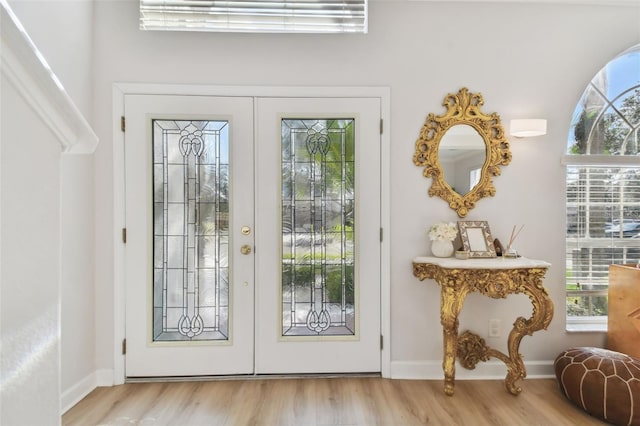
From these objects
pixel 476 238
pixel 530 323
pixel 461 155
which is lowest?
pixel 530 323

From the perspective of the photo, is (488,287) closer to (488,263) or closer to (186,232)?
(488,263)

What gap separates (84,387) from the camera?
228 cm

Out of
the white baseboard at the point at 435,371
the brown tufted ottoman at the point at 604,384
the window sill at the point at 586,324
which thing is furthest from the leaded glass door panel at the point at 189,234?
the window sill at the point at 586,324

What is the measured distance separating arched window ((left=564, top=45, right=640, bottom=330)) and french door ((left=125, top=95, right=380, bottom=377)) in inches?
63.6

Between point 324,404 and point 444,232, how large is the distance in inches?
55.5

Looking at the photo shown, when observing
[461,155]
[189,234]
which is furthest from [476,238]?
[189,234]

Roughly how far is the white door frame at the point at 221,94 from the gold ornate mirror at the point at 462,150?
32cm

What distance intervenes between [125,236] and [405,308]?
214 centimetres

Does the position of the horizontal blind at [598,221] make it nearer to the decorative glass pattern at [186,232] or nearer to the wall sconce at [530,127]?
the wall sconce at [530,127]

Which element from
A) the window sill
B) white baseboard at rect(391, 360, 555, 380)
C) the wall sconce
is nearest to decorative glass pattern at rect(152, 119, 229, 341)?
white baseboard at rect(391, 360, 555, 380)

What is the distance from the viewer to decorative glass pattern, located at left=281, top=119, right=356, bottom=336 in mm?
2486

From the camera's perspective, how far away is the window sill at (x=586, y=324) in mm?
2559

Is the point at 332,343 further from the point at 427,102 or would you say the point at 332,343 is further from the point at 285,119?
the point at 427,102

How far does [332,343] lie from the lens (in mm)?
2480
